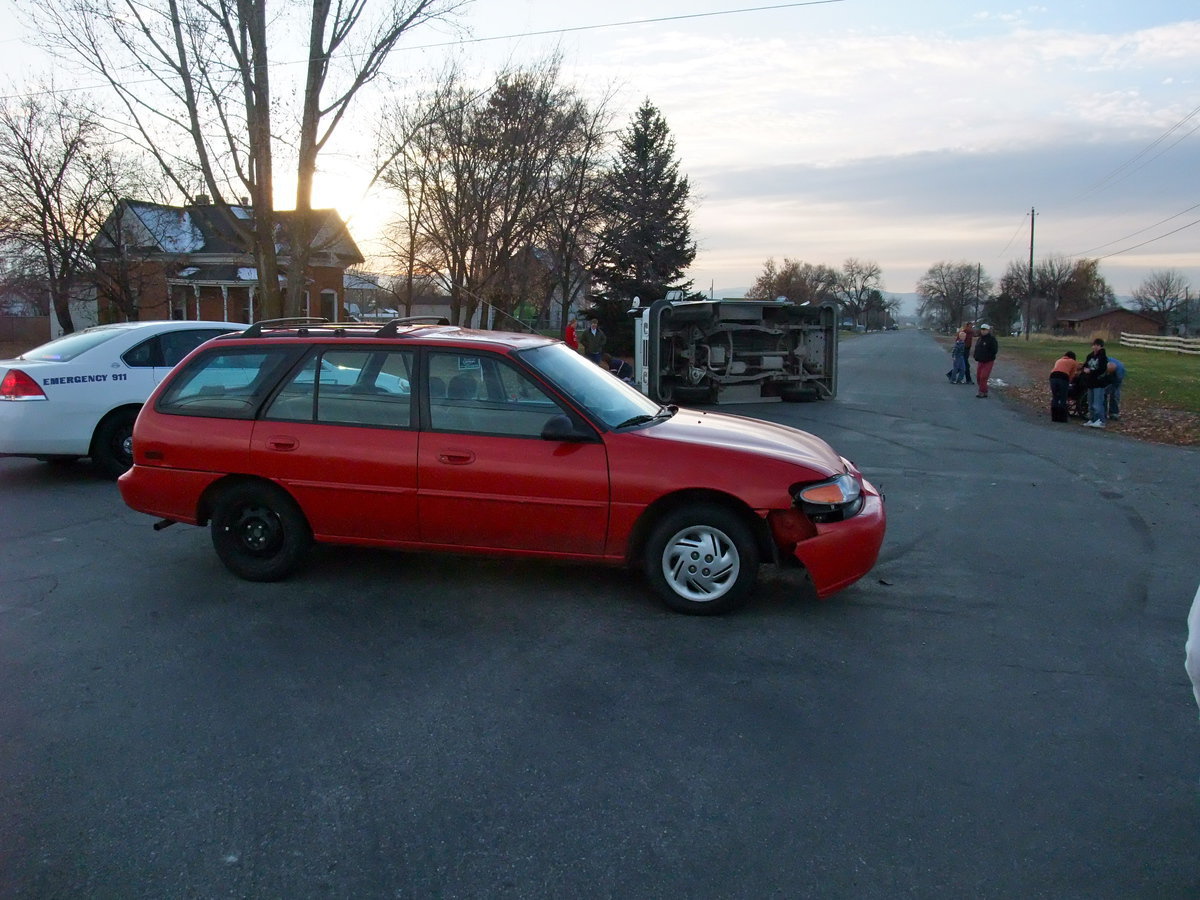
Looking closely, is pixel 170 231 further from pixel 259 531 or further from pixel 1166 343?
pixel 1166 343

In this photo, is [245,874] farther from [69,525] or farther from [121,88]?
[121,88]

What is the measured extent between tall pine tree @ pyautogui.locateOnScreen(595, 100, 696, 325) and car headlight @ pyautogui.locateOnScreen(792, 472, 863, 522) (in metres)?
31.9

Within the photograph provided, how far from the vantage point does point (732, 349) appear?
18.0 m

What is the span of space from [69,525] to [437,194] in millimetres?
22104

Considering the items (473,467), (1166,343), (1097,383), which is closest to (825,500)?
(473,467)

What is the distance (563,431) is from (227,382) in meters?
2.31

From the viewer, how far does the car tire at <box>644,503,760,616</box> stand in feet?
17.2

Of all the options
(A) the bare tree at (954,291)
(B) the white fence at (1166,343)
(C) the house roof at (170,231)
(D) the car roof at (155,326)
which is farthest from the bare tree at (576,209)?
(A) the bare tree at (954,291)

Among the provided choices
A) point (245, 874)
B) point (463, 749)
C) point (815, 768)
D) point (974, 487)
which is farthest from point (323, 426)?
point (974, 487)

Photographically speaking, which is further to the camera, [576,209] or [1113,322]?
[1113,322]

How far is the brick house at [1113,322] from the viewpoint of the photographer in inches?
3551

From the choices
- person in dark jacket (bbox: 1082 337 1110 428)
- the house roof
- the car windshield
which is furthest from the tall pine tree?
the car windshield

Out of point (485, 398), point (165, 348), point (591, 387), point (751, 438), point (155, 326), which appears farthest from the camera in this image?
point (155, 326)

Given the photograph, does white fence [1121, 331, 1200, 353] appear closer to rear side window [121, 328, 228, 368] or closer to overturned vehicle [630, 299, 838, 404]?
overturned vehicle [630, 299, 838, 404]
